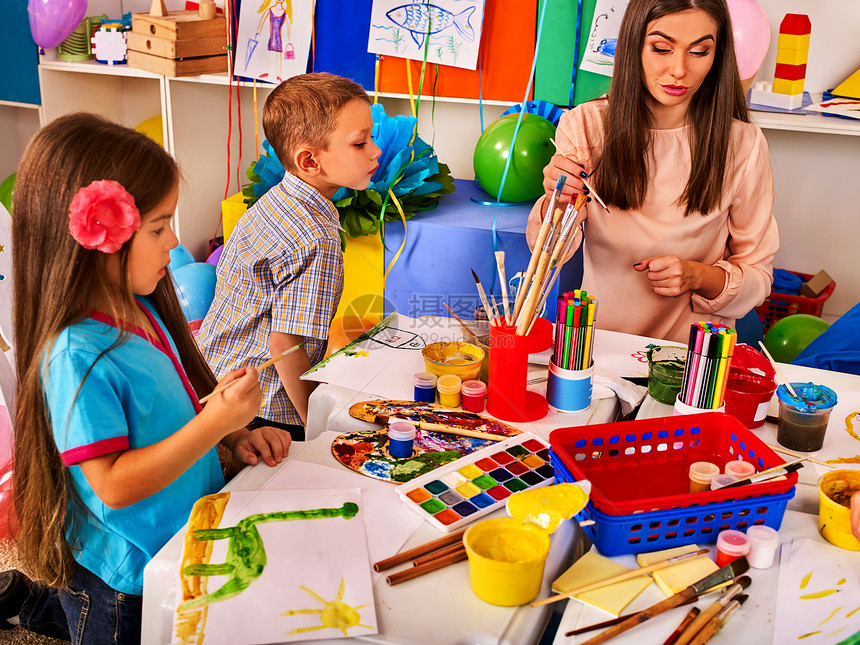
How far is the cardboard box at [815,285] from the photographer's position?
7.48 feet

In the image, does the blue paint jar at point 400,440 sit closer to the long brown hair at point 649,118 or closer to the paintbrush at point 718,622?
the paintbrush at point 718,622

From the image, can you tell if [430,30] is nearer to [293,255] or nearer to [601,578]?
[293,255]

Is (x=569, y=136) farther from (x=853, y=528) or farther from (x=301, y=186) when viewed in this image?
(x=853, y=528)

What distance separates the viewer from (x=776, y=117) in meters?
2.07

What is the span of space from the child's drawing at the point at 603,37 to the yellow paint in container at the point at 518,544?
1.57 metres

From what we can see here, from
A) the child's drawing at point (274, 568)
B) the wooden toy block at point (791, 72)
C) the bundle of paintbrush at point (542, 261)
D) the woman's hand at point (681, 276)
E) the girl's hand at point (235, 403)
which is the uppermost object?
the wooden toy block at point (791, 72)

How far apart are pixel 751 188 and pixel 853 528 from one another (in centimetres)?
97

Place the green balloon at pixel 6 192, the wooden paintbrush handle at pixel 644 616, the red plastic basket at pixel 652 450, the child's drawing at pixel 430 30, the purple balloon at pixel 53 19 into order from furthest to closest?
the green balloon at pixel 6 192 → the purple balloon at pixel 53 19 → the child's drawing at pixel 430 30 → the red plastic basket at pixel 652 450 → the wooden paintbrush handle at pixel 644 616

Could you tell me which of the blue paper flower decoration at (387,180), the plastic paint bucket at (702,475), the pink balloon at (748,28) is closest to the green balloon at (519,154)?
the blue paper flower decoration at (387,180)

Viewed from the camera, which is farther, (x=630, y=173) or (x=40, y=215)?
(x=630, y=173)

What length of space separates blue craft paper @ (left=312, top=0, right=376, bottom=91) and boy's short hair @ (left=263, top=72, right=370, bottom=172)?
0.91 metres

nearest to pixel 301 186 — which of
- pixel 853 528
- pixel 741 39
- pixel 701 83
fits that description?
pixel 701 83

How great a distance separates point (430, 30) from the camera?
2.28 meters

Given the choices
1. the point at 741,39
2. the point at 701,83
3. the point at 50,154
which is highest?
the point at 741,39
